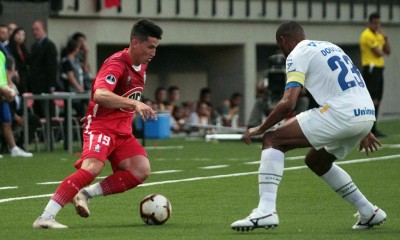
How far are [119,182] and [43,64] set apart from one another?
41.1 feet

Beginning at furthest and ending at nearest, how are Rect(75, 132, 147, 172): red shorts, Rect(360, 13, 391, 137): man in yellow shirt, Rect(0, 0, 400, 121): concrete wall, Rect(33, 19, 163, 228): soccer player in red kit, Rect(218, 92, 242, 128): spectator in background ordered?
Rect(218, 92, 242, 128): spectator in background
Rect(0, 0, 400, 121): concrete wall
Rect(360, 13, 391, 137): man in yellow shirt
Rect(75, 132, 147, 172): red shorts
Rect(33, 19, 163, 228): soccer player in red kit

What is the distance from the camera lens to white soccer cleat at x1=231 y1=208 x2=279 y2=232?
1051 centimetres

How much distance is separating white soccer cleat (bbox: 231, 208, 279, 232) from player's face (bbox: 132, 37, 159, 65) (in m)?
1.81

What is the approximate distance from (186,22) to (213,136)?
22.4ft

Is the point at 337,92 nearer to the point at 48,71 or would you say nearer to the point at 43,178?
the point at 43,178

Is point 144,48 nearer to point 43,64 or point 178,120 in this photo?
point 43,64

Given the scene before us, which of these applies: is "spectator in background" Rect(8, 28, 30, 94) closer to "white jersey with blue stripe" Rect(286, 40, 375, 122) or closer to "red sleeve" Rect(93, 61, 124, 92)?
"red sleeve" Rect(93, 61, 124, 92)

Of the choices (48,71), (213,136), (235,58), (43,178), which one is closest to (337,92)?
(43,178)

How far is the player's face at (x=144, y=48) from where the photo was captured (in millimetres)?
11555

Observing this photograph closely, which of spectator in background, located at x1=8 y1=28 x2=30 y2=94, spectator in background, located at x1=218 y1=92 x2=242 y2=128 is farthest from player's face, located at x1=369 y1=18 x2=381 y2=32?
spectator in background, located at x1=8 y1=28 x2=30 y2=94

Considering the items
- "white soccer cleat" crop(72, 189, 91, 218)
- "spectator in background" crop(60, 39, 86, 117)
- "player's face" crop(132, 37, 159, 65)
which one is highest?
"player's face" crop(132, 37, 159, 65)

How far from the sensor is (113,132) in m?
11.7

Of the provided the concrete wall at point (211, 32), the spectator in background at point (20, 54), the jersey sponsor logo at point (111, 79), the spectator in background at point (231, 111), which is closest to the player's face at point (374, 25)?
the spectator in background at point (231, 111)

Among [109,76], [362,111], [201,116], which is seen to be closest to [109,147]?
[109,76]
